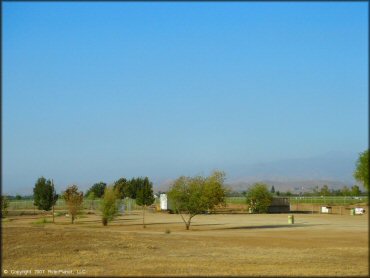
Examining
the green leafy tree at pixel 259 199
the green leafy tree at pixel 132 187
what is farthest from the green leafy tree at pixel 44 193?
the green leafy tree at pixel 132 187

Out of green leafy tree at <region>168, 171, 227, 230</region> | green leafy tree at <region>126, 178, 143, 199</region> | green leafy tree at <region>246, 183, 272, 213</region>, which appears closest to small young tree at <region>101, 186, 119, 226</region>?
green leafy tree at <region>168, 171, 227, 230</region>

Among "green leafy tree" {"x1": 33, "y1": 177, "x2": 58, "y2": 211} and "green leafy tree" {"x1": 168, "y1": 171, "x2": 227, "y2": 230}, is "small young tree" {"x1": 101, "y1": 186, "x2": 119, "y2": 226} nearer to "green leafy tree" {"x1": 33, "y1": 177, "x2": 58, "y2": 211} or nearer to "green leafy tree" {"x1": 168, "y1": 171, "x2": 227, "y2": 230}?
"green leafy tree" {"x1": 168, "y1": 171, "x2": 227, "y2": 230}

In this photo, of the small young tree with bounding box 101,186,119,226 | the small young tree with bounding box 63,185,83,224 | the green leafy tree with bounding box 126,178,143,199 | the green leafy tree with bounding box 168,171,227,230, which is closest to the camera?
the green leafy tree with bounding box 168,171,227,230

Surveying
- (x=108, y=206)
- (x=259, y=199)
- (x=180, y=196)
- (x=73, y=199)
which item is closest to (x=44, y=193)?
(x=73, y=199)

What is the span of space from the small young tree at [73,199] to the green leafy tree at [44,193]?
11.7 meters

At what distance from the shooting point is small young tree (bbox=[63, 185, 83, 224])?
245ft

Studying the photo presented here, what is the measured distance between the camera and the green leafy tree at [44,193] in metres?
87.6

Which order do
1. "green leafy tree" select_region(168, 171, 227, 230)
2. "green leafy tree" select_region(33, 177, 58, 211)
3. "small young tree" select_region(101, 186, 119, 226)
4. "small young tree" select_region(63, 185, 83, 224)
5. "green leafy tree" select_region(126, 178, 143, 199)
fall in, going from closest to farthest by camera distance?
"green leafy tree" select_region(168, 171, 227, 230) → "small young tree" select_region(101, 186, 119, 226) → "small young tree" select_region(63, 185, 83, 224) → "green leafy tree" select_region(33, 177, 58, 211) → "green leafy tree" select_region(126, 178, 143, 199)

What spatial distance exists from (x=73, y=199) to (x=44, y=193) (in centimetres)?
1502

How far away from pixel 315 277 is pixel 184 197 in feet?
147

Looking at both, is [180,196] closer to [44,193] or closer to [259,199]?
[44,193]

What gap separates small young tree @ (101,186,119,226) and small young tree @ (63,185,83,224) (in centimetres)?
600

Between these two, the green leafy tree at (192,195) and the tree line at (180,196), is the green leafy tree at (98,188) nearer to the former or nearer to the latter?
the tree line at (180,196)

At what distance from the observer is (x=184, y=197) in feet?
204
